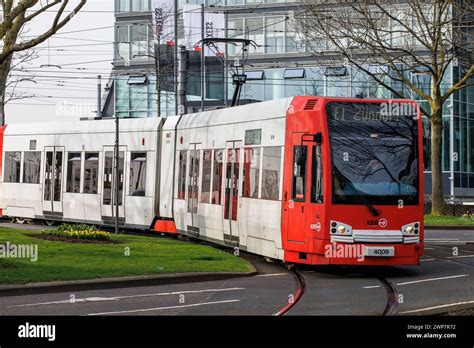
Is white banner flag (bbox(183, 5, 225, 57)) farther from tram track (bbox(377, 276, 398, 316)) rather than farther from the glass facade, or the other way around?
tram track (bbox(377, 276, 398, 316))

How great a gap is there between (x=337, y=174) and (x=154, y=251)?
5003 mm

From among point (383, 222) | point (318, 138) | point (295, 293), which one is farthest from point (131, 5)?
point (295, 293)

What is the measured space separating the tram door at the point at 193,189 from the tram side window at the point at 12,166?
33.5 feet

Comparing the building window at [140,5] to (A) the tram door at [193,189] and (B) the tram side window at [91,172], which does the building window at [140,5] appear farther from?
(A) the tram door at [193,189]

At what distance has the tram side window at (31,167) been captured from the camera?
32.0m

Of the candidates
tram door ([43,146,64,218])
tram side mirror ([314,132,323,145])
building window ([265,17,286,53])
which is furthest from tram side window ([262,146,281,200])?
building window ([265,17,286,53])

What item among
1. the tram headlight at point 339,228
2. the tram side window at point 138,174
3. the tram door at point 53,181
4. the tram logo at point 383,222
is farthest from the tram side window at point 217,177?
the tram door at point 53,181

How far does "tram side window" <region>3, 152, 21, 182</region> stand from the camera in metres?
33.2

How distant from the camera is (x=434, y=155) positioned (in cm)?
3684

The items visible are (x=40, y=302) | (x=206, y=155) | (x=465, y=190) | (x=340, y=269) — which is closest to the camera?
(x=40, y=302)

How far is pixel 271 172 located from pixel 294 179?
116 cm

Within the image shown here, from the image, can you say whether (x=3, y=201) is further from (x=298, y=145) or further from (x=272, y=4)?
(x=272, y=4)
